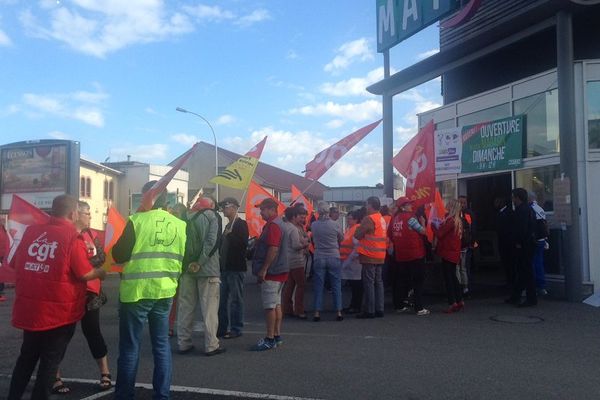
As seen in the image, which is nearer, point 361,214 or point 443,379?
point 443,379

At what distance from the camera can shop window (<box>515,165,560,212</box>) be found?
11047mm

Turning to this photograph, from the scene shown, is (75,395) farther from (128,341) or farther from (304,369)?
(304,369)

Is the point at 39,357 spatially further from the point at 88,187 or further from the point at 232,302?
the point at 88,187

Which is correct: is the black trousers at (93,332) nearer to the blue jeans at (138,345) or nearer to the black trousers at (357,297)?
the blue jeans at (138,345)

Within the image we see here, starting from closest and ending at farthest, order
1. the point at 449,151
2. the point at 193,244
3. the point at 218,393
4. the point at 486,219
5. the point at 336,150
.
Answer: the point at 218,393
the point at 193,244
the point at 336,150
the point at 449,151
the point at 486,219

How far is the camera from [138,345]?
442 cm

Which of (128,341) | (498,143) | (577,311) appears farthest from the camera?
(498,143)

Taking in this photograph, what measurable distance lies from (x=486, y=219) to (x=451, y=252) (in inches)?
276

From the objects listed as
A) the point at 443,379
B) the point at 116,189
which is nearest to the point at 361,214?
the point at 443,379

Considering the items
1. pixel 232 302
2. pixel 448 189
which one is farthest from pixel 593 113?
pixel 232 302

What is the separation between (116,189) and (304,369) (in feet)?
114

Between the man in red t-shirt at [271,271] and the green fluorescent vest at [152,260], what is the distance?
182cm

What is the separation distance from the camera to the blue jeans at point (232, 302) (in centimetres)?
734

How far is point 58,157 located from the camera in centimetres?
1495
